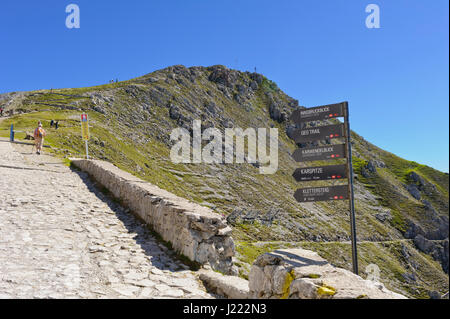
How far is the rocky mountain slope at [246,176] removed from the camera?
60.3 metres

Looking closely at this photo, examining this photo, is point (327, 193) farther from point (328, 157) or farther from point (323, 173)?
point (328, 157)

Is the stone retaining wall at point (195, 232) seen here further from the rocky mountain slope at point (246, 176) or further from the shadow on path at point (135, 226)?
the rocky mountain slope at point (246, 176)

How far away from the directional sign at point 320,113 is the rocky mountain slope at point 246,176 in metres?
25.5

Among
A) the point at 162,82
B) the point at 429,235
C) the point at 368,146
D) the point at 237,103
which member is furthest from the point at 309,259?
the point at 368,146

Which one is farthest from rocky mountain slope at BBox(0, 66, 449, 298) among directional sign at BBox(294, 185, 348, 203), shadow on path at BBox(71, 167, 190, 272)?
directional sign at BBox(294, 185, 348, 203)

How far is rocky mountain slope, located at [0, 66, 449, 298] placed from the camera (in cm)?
6028

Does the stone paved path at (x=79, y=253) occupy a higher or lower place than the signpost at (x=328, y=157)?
lower

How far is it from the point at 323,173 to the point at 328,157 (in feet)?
1.13

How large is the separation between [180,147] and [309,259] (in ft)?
288

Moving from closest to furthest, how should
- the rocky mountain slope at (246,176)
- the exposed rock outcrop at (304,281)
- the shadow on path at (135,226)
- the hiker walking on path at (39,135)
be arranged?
the exposed rock outcrop at (304,281) → the shadow on path at (135,226) → the hiker walking on path at (39,135) → the rocky mountain slope at (246,176)

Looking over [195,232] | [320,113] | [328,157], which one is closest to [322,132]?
[320,113]

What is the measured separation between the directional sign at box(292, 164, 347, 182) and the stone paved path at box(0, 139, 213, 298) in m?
3.05

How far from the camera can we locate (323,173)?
5.77 meters

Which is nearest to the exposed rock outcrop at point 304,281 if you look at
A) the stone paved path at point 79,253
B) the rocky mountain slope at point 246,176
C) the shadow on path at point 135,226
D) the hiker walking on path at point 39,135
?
the stone paved path at point 79,253
